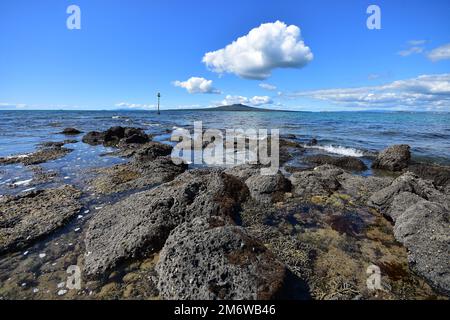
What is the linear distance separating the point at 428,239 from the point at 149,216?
6002 mm

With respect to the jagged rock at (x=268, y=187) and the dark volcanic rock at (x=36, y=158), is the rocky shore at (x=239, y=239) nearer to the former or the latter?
the jagged rock at (x=268, y=187)

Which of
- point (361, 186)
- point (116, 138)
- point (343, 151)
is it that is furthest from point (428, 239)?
point (116, 138)

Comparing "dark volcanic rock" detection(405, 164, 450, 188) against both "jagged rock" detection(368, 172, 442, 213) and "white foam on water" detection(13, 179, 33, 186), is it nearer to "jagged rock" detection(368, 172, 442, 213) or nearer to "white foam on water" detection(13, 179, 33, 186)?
"jagged rock" detection(368, 172, 442, 213)

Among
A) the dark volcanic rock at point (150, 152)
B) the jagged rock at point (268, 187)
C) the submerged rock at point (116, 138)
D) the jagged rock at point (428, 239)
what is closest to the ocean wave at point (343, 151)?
the jagged rock at point (268, 187)

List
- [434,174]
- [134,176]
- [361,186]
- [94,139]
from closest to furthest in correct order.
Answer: [361,186] → [134,176] → [434,174] → [94,139]

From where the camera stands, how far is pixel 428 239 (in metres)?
5.23

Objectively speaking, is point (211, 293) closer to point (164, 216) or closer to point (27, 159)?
point (164, 216)

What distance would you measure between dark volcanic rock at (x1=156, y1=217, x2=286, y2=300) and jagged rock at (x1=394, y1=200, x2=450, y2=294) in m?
2.88

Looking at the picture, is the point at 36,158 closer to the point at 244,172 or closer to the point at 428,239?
the point at 244,172

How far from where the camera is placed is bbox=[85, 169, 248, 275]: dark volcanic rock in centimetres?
516

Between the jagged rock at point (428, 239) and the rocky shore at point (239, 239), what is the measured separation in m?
0.02

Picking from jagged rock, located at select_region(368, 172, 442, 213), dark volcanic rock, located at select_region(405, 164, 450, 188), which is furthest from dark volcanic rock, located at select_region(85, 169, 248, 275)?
dark volcanic rock, located at select_region(405, 164, 450, 188)
